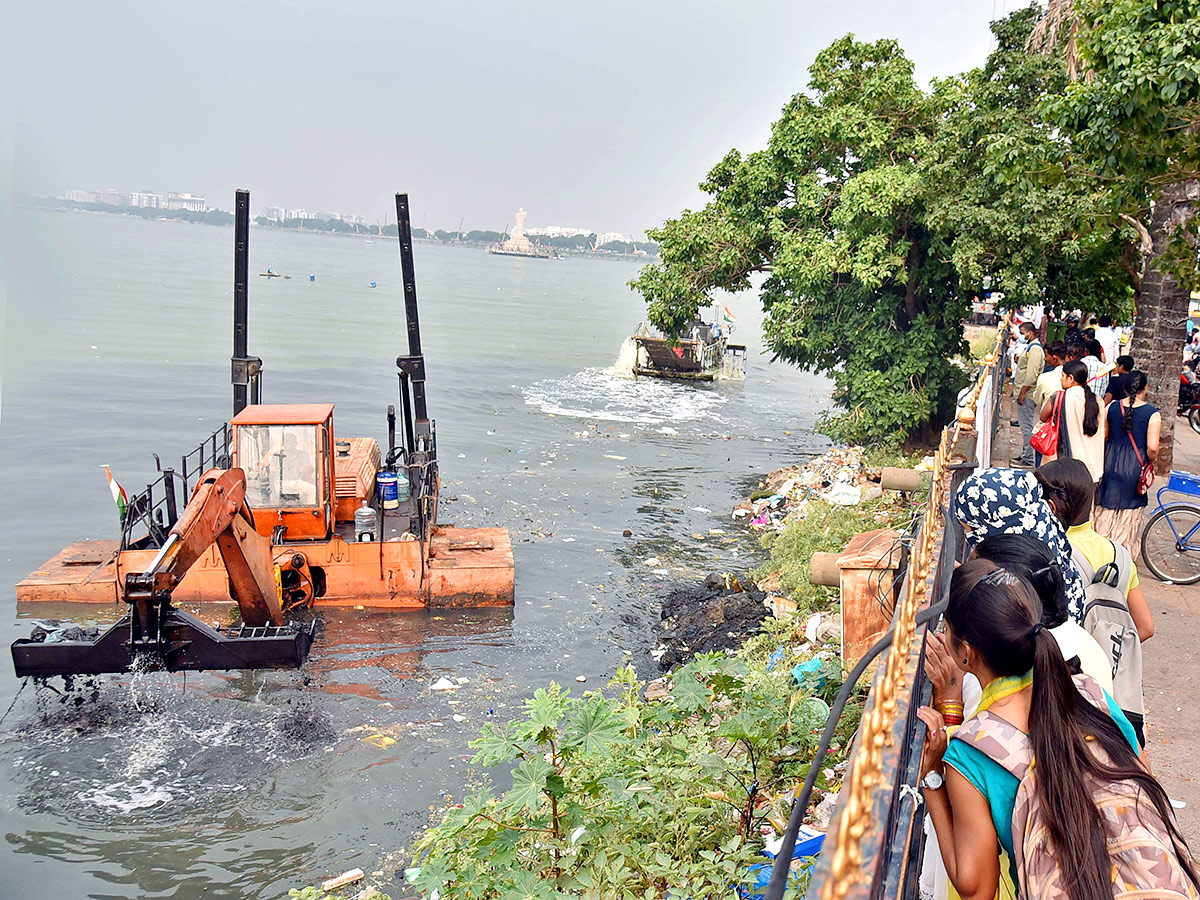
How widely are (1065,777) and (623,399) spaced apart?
3278 cm

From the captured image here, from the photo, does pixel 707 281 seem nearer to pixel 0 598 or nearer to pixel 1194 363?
pixel 1194 363

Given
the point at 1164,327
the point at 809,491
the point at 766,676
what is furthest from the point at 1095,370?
the point at 766,676

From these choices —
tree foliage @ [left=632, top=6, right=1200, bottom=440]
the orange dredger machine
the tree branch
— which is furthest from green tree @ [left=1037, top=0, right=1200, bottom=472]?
the orange dredger machine

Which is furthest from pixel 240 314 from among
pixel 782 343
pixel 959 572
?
pixel 959 572

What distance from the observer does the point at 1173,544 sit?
8227 mm

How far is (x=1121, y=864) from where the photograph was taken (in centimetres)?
196

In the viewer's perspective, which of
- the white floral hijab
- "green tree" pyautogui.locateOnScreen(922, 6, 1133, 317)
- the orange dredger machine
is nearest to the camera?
the white floral hijab

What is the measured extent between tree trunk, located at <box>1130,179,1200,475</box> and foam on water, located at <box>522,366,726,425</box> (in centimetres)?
1941

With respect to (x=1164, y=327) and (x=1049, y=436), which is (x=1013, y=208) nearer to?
(x=1164, y=327)

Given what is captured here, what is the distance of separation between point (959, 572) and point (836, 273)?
15.8 metres

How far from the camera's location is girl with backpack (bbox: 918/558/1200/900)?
195 cm

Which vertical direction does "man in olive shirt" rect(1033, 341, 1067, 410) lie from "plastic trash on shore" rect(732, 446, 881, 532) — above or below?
above

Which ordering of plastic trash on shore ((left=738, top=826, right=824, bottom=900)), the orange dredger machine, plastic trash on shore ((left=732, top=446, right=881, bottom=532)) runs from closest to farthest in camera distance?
1. plastic trash on shore ((left=738, top=826, right=824, bottom=900))
2. the orange dredger machine
3. plastic trash on shore ((left=732, top=446, right=881, bottom=532))

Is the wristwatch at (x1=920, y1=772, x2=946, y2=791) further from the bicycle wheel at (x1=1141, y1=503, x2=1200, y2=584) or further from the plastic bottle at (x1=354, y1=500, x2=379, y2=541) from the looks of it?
the plastic bottle at (x1=354, y1=500, x2=379, y2=541)
